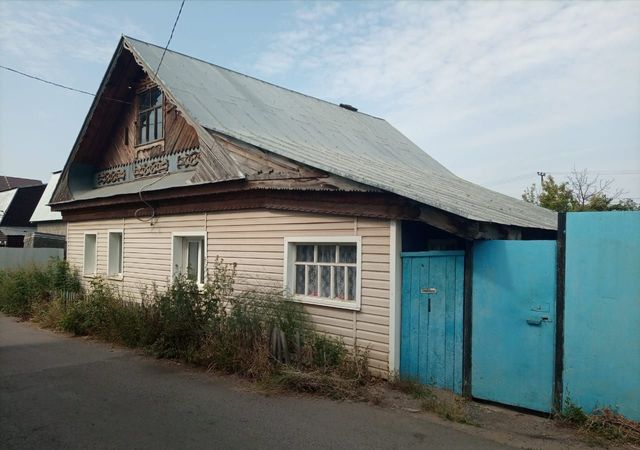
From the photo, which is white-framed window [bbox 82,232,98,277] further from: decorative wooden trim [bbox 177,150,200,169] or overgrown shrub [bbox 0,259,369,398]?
decorative wooden trim [bbox 177,150,200,169]

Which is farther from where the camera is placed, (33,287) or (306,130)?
(33,287)

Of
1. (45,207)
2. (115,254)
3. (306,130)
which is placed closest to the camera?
(306,130)

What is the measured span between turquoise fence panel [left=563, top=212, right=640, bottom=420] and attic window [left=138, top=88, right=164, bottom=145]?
964cm

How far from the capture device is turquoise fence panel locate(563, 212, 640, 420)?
5141 millimetres

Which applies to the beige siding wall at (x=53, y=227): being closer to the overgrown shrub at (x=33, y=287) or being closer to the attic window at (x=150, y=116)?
the overgrown shrub at (x=33, y=287)

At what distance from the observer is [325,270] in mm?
7926

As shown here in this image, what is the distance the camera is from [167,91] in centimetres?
1023

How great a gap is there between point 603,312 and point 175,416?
488 cm

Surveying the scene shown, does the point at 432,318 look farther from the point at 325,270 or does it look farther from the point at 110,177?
the point at 110,177

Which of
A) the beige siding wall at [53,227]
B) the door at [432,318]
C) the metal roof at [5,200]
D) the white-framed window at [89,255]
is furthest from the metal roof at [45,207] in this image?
the door at [432,318]

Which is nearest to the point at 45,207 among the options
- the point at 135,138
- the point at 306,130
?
the point at 135,138

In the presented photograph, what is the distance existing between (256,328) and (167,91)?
18.2 ft

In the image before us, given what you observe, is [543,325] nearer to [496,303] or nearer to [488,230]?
[496,303]

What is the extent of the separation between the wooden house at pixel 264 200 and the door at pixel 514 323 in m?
0.32
